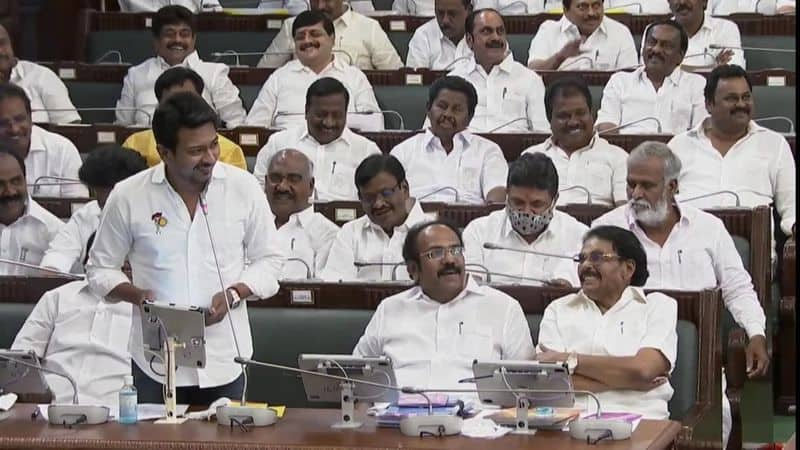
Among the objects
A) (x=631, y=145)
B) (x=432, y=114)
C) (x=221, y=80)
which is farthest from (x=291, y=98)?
(x=631, y=145)

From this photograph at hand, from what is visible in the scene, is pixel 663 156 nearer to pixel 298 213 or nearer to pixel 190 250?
pixel 298 213

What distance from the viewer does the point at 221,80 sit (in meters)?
8.19

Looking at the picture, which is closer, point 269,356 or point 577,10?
point 269,356

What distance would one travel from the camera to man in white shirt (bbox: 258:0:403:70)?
882 cm

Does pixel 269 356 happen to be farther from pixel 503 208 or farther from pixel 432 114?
pixel 432 114

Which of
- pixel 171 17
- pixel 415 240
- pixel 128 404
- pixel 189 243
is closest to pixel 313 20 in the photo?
pixel 171 17

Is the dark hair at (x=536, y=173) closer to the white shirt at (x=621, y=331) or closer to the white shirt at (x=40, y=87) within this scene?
the white shirt at (x=621, y=331)

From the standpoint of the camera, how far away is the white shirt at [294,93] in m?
7.96

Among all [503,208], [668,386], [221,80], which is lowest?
[668,386]

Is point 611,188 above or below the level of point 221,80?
below

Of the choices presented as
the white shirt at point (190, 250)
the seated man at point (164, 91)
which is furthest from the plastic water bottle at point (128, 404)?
the seated man at point (164, 91)

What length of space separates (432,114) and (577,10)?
164 cm

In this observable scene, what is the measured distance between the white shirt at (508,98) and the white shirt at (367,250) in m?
1.96

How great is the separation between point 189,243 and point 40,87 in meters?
4.37
